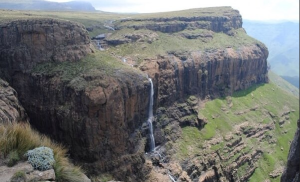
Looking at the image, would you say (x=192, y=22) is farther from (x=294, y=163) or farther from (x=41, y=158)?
(x=41, y=158)

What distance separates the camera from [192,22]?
88.1 meters

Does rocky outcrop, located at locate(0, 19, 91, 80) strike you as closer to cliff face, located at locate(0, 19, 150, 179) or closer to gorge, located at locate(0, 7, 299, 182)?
cliff face, located at locate(0, 19, 150, 179)

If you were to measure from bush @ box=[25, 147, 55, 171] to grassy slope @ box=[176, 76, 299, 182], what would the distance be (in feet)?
141

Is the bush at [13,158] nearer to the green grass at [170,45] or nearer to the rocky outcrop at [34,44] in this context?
the rocky outcrop at [34,44]

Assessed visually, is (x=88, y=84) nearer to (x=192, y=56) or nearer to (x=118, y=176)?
(x=118, y=176)

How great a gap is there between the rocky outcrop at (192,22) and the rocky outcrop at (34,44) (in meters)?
29.0

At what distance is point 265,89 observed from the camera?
93.8 m

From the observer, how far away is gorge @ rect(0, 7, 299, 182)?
46.5 m

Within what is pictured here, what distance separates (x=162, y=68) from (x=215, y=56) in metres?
20.4

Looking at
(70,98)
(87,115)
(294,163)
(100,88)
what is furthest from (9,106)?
(294,163)

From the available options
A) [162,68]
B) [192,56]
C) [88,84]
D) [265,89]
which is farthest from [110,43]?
[265,89]

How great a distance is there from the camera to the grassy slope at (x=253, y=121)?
2436 inches

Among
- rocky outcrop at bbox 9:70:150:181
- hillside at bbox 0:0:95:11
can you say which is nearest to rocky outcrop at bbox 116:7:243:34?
hillside at bbox 0:0:95:11

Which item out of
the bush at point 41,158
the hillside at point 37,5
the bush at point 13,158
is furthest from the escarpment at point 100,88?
the bush at point 13,158
